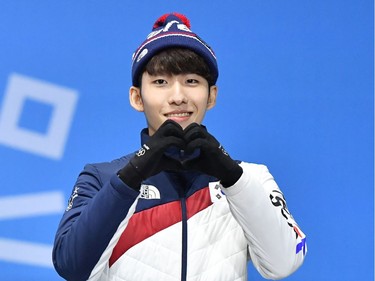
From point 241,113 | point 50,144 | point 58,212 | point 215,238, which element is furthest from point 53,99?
point 215,238

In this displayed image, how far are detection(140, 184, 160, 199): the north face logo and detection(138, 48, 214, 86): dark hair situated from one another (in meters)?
0.17

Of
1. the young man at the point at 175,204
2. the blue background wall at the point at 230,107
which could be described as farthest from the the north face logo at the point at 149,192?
the blue background wall at the point at 230,107

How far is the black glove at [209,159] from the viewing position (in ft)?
2.21

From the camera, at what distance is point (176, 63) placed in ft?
2.64

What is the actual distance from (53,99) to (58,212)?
0.25 metres

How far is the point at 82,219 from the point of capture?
2.25ft

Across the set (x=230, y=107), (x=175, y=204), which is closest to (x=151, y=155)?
(x=175, y=204)

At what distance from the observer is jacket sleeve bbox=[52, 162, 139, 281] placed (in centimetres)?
66

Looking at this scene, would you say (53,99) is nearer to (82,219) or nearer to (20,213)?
(20,213)

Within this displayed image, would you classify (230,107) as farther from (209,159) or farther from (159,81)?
(209,159)

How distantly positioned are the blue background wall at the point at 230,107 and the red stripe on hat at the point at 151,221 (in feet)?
1.32

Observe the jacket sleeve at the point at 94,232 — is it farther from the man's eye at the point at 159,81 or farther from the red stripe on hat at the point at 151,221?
the man's eye at the point at 159,81

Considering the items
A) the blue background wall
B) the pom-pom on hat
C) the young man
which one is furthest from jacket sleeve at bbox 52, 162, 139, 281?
the blue background wall

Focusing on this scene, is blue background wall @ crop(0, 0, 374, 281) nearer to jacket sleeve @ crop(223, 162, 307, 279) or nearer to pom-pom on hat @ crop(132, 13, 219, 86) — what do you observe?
pom-pom on hat @ crop(132, 13, 219, 86)
